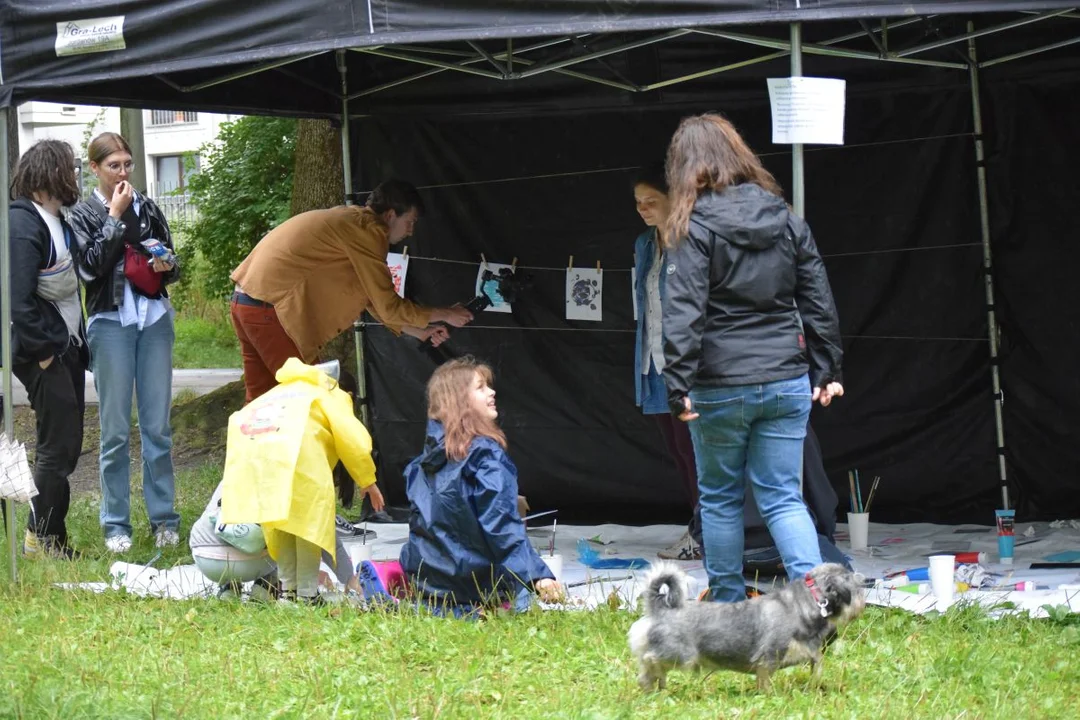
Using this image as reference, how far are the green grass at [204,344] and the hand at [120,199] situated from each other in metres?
10.8

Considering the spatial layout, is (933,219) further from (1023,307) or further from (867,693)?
(867,693)

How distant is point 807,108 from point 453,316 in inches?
97.8

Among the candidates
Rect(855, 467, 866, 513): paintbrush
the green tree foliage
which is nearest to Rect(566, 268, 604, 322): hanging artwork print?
Rect(855, 467, 866, 513): paintbrush

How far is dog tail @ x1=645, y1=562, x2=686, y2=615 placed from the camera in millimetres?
3336

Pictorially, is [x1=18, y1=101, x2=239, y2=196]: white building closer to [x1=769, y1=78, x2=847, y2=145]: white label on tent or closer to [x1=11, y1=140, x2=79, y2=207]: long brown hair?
[x1=11, y1=140, x2=79, y2=207]: long brown hair

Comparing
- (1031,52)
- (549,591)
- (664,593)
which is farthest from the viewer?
(1031,52)

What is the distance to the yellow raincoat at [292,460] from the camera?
4.40 metres

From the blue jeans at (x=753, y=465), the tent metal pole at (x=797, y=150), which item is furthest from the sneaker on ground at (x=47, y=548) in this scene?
the tent metal pole at (x=797, y=150)

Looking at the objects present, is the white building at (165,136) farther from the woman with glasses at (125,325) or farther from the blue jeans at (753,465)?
the blue jeans at (753,465)

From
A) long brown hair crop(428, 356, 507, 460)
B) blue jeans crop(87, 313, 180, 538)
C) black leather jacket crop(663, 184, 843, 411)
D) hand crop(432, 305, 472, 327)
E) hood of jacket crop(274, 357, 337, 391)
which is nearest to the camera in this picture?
black leather jacket crop(663, 184, 843, 411)

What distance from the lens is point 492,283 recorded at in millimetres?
6566

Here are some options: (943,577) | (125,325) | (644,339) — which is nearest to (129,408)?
(125,325)

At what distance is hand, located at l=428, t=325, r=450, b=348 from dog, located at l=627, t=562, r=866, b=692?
3.01m

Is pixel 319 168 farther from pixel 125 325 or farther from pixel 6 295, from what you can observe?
pixel 6 295
